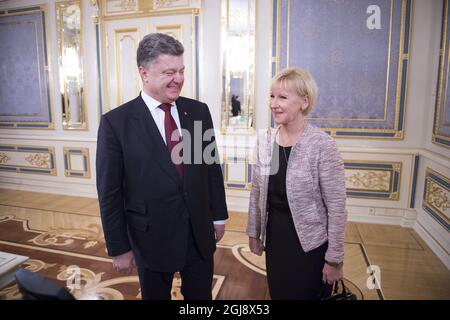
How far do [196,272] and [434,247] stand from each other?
8.52ft

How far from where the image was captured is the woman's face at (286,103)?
1331 mm

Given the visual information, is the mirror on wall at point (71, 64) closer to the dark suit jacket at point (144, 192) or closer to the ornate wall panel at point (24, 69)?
the ornate wall panel at point (24, 69)

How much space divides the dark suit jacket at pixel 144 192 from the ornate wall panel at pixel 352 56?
2709mm

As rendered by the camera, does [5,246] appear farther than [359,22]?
No

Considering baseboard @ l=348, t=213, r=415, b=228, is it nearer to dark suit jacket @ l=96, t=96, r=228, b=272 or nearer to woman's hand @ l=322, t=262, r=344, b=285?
woman's hand @ l=322, t=262, r=344, b=285

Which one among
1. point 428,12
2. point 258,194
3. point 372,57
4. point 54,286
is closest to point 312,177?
point 258,194

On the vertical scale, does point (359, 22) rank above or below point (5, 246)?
above

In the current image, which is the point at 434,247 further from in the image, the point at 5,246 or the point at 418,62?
the point at 5,246

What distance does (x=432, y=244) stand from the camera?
3.02m

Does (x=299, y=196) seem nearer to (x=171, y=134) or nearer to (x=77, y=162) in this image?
(x=171, y=134)

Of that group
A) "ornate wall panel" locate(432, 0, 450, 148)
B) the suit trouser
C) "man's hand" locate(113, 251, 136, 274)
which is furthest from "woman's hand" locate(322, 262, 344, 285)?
"ornate wall panel" locate(432, 0, 450, 148)

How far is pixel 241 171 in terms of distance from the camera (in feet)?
13.4

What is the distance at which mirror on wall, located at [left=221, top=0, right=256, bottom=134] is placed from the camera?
12.5 feet

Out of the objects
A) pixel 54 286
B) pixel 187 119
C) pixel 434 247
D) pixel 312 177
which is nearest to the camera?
pixel 54 286
